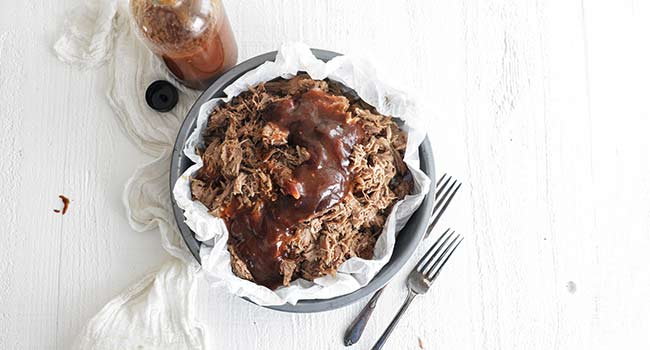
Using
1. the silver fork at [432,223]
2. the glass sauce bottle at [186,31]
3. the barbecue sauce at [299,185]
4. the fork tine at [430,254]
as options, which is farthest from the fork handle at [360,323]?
the glass sauce bottle at [186,31]

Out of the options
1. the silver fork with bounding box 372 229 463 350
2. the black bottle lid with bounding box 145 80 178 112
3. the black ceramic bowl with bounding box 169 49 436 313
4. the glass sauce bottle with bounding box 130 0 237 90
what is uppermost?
the glass sauce bottle with bounding box 130 0 237 90

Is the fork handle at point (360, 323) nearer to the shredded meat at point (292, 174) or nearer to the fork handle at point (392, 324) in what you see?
the fork handle at point (392, 324)

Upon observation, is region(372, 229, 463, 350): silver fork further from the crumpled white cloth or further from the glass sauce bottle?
the glass sauce bottle

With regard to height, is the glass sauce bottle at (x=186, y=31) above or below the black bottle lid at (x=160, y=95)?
above

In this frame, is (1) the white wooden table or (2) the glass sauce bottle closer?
(2) the glass sauce bottle

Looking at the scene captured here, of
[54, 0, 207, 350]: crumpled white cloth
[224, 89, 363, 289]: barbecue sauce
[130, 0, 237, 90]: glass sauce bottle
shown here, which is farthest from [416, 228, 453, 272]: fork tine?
[130, 0, 237, 90]: glass sauce bottle

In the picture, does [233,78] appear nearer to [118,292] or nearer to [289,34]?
[289,34]
